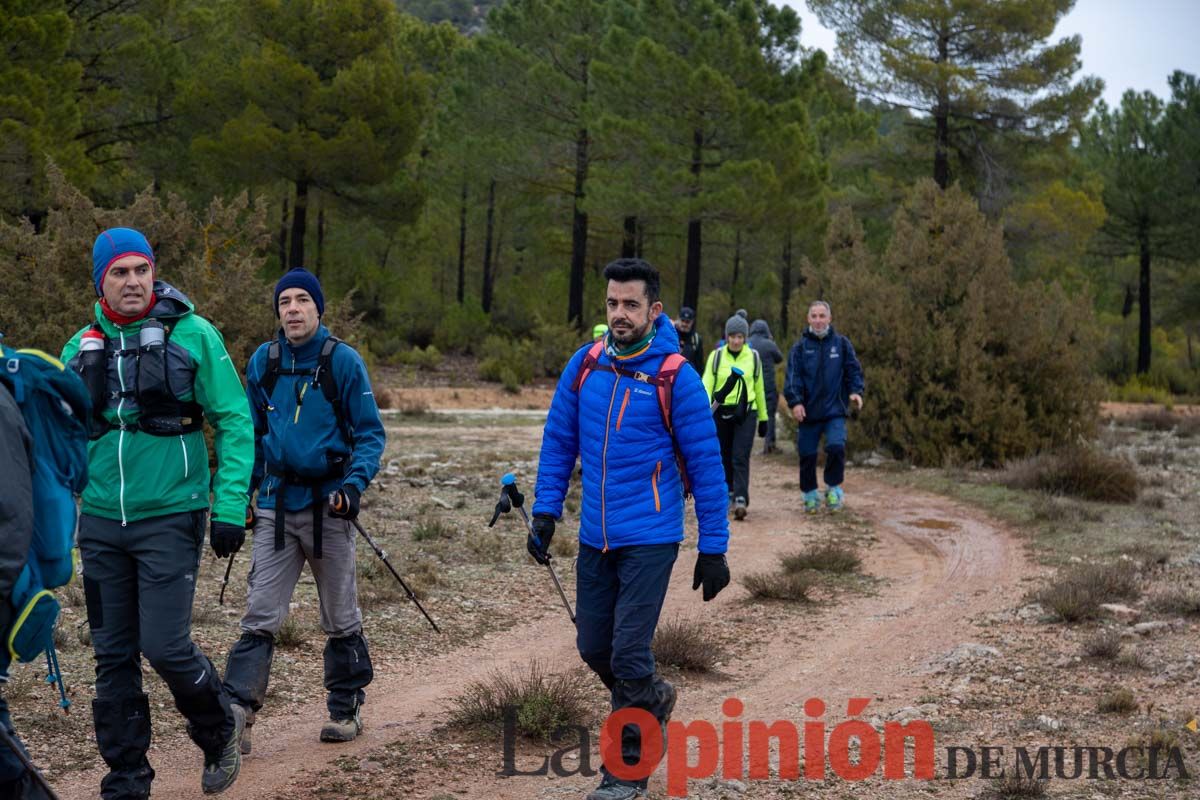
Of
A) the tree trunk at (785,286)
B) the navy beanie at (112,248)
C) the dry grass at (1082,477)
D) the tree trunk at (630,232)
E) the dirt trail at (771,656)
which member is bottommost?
the dirt trail at (771,656)

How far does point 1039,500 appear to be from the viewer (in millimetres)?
13117

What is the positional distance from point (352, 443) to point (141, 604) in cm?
115

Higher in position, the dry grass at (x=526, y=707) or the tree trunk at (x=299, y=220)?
the tree trunk at (x=299, y=220)

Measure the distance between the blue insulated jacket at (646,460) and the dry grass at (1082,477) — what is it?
1001cm

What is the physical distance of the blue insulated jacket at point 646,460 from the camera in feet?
16.4

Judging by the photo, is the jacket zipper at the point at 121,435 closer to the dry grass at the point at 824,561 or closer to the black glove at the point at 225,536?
the black glove at the point at 225,536

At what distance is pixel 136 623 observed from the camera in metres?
4.70

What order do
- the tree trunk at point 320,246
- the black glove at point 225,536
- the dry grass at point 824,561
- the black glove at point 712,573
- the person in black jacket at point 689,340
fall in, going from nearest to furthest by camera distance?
the black glove at point 225,536 → the black glove at point 712,573 → the dry grass at point 824,561 → the person in black jacket at point 689,340 → the tree trunk at point 320,246

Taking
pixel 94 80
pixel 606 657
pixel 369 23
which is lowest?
pixel 606 657

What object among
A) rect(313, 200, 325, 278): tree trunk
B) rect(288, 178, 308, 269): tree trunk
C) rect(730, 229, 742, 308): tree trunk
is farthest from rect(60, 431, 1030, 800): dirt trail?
rect(730, 229, 742, 308): tree trunk

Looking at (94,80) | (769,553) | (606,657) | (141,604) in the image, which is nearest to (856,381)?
(769,553)

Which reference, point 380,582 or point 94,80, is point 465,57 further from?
point 380,582

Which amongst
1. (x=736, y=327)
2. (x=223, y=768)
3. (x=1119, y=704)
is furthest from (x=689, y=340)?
(x=223, y=768)

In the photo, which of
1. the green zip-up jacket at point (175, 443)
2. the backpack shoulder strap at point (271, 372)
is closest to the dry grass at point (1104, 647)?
the backpack shoulder strap at point (271, 372)
